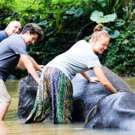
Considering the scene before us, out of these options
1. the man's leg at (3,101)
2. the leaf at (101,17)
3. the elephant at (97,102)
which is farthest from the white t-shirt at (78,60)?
the leaf at (101,17)

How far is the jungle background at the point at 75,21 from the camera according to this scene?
19.1m

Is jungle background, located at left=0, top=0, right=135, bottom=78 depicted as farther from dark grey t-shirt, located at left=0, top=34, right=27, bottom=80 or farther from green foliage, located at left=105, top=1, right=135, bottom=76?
dark grey t-shirt, located at left=0, top=34, right=27, bottom=80

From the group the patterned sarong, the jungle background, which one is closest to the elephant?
the patterned sarong

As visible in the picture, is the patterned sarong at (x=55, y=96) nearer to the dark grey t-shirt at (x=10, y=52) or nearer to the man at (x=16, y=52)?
the man at (x=16, y=52)

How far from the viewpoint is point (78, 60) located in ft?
21.2

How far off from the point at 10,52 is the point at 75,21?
45.8 feet

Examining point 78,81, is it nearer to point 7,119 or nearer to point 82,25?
point 7,119

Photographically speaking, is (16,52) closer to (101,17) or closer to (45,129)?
(45,129)

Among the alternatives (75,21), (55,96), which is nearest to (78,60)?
(55,96)

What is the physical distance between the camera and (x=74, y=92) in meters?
7.22

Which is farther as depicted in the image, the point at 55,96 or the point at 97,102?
the point at 55,96

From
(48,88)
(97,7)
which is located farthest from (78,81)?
(97,7)

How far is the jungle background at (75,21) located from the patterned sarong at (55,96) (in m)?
11.8

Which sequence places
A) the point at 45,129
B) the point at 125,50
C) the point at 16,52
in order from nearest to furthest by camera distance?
the point at 45,129 < the point at 16,52 < the point at 125,50
